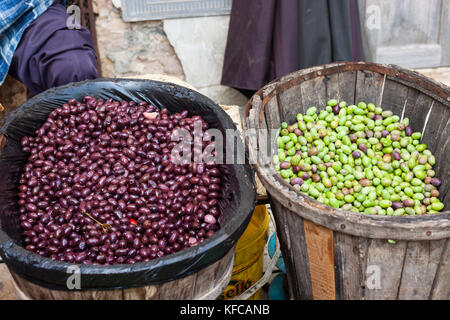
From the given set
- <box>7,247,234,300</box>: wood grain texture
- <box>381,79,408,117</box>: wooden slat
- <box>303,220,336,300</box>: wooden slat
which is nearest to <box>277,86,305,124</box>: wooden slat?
<box>381,79,408,117</box>: wooden slat

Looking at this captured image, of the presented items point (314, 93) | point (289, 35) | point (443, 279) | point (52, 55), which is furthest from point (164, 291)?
point (289, 35)

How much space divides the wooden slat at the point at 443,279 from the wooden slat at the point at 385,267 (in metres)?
0.13

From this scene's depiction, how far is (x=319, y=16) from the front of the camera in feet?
10.1

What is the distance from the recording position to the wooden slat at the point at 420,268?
5.20 ft

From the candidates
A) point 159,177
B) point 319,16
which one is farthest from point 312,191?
point 319,16

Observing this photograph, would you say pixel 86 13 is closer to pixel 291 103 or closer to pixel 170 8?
pixel 170 8

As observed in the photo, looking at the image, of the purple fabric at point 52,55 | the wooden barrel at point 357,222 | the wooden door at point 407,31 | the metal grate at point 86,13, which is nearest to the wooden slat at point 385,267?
the wooden barrel at point 357,222

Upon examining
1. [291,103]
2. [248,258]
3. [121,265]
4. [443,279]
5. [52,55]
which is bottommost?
[248,258]

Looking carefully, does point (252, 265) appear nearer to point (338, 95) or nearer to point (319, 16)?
point (338, 95)

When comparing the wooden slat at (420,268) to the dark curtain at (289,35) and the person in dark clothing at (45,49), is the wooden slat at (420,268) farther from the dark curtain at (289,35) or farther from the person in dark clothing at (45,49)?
the person in dark clothing at (45,49)

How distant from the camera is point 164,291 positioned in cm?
154

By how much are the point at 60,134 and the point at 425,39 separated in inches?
114

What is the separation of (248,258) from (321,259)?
0.51 metres
